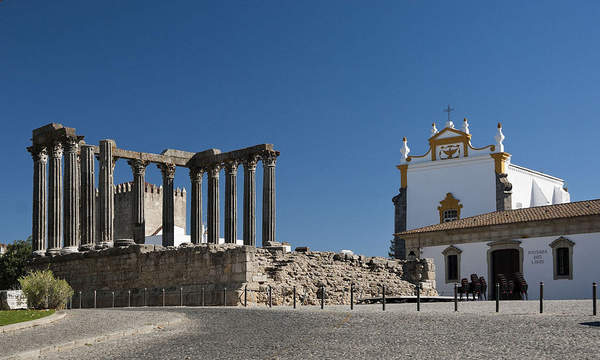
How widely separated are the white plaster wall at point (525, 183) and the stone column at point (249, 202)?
1746 centimetres

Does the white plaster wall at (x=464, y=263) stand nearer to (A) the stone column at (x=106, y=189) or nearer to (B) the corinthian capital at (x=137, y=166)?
(B) the corinthian capital at (x=137, y=166)

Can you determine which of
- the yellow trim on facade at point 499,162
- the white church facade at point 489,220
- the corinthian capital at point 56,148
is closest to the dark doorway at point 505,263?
the white church facade at point 489,220

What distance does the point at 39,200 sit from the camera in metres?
36.7

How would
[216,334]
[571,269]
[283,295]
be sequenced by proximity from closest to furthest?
[216,334], [283,295], [571,269]

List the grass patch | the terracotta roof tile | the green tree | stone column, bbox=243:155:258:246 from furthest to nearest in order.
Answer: the green tree < stone column, bbox=243:155:258:246 < the terracotta roof tile < the grass patch

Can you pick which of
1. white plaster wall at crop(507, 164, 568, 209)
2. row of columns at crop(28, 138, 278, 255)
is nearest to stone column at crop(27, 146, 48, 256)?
row of columns at crop(28, 138, 278, 255)

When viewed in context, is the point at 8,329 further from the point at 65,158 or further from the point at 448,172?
the point at 448,172

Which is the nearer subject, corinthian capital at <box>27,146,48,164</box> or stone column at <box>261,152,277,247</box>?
stone column at <box>261,152,277,247</box>

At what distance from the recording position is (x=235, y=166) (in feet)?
129

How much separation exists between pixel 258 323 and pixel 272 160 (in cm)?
2087

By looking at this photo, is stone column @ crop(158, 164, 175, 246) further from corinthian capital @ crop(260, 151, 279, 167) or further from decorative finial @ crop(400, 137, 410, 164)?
decorative finial @ crop(400, 137, 410, 164)

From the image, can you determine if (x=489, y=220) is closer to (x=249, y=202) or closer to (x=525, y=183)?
(x=249, y=202)

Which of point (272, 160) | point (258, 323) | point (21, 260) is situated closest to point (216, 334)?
point (258, 323)

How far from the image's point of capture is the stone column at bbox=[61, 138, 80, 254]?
35.0m
